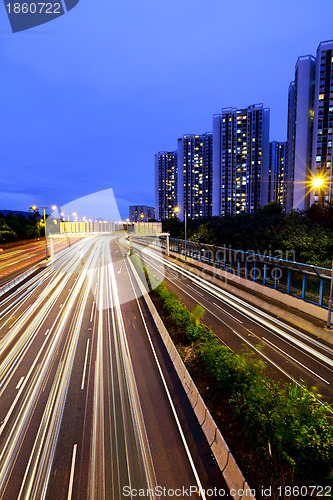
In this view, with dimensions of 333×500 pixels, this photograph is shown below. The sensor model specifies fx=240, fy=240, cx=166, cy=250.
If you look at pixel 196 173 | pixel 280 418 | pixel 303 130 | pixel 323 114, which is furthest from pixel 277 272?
A: pixel 196 173

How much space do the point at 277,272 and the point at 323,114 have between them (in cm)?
10553

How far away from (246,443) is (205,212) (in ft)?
541

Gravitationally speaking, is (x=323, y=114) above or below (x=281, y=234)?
above

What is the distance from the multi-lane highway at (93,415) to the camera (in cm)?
742

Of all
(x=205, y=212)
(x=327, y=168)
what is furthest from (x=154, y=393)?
(x=205, y=212)

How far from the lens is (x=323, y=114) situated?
312ft

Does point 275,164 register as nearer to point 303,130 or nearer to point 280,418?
point 303,130

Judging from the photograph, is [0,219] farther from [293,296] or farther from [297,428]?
[297,428]

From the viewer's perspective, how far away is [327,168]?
96938 millimetres

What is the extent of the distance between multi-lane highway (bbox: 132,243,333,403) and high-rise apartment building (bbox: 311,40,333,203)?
90.9 metres

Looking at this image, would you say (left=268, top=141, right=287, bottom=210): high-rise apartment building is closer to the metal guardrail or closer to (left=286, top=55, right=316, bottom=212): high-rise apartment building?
(left=286, top=55, right=316, bottom=212): high-rise apartment building

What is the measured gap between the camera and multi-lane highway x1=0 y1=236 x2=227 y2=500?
24.3ft

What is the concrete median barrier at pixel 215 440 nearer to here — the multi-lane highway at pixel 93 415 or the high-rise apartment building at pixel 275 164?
the multi-lane highway at pixel 93 415

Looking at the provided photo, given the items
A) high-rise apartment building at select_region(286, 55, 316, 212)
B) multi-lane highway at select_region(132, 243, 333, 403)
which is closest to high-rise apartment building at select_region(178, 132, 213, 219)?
high-rise apartment building at select_region(286, 55, 316, 212)
